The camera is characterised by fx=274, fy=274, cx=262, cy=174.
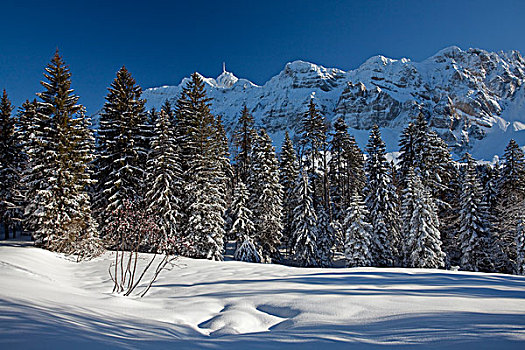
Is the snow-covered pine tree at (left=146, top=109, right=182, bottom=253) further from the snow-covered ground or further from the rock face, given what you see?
the rock face

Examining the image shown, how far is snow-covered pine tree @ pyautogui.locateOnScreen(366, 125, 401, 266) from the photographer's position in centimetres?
2233

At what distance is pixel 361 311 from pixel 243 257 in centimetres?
1691

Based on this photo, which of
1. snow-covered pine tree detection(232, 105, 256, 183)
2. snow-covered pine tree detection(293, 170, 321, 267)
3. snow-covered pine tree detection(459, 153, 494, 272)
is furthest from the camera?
snow-covered pine tree detection(232, 105, 256, 183)

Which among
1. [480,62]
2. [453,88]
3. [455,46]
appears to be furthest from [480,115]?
[455,46]

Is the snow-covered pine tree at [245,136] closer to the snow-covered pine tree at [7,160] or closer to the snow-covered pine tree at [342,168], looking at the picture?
the snow-covered pine tree at [342,168]

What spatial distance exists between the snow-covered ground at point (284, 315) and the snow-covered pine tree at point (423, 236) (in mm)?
13787

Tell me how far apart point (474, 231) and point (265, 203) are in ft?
55.6

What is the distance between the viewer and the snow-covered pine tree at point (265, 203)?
23438 mm

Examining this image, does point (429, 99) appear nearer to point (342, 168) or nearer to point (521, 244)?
point (342, 168)

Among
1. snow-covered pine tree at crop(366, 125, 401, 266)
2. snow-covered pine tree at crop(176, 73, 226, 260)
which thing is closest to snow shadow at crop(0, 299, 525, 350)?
snow-covered pine tree at crop(176, 73, 226, 260)

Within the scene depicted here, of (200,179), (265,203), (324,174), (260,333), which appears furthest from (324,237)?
(260,333)

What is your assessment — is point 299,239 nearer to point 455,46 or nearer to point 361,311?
point 361,311

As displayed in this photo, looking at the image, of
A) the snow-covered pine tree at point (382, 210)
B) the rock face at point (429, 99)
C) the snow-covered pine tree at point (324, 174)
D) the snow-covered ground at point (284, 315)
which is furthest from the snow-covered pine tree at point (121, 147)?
the rock face at point (429, 99)

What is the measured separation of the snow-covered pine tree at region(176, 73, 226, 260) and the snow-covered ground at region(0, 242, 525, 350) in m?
11.1
